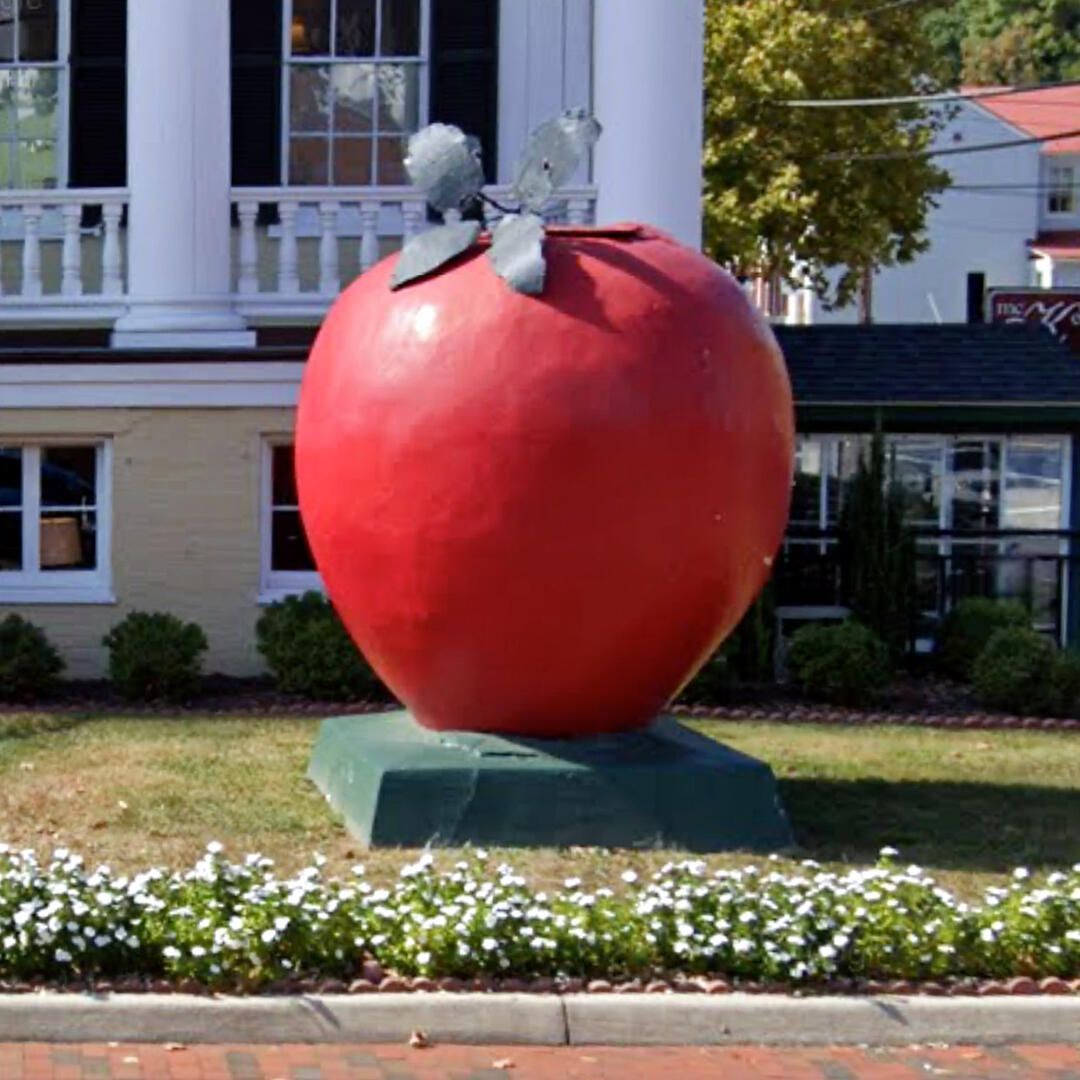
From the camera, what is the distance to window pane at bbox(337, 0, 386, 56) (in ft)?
59.3

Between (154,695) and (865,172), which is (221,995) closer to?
(154,695)

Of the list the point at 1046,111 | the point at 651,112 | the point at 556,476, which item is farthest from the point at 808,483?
the point at 1046,111

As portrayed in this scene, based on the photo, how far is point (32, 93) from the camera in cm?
1819

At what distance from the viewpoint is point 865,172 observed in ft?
121

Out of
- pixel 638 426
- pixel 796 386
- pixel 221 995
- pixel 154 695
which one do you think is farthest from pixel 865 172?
pixel 221 995

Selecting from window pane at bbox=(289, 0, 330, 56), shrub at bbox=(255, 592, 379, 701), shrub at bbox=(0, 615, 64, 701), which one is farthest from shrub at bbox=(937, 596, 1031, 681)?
window pane at bbox=(289, 0, 330, 56)

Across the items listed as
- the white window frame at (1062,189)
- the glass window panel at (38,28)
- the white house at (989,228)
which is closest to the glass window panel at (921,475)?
the glass window panel at (38,28)

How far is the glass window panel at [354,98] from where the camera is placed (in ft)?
59.4

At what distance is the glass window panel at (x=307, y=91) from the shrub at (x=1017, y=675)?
21.3ft

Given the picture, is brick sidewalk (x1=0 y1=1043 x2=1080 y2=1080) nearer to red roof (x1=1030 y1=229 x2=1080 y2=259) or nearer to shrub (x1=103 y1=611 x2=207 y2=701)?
shrub (x1=103 y1=611 x2=207 y2=701)

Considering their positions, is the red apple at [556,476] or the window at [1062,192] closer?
the red apple at [556,476]

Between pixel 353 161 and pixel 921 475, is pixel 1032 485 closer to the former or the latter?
pixel 921 475

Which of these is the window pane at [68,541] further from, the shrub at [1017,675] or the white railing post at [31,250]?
the shrub at [1017,675]

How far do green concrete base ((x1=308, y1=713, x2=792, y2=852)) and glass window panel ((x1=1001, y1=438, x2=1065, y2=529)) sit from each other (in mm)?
9063
